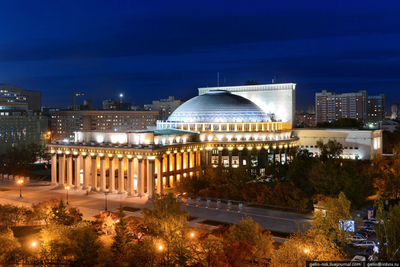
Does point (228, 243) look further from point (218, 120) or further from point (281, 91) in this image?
point (281, 91)

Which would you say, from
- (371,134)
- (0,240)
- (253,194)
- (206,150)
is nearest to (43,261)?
(0,240)

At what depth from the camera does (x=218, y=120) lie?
111m

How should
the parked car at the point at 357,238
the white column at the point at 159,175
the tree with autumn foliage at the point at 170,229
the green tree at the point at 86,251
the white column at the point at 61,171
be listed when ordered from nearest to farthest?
the tree with autumn foliage at the point at 170,229
the green tree at the point at 86,251
the parked car at the point at 357,238
the white column at the point at 159,175
the white column at the point at 61,171

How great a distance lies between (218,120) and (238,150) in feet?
37.6

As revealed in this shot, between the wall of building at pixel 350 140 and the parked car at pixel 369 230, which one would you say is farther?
the wall of building at pixel 350 140

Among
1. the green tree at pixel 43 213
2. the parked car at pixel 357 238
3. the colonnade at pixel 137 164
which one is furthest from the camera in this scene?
the colonnade at pixel 137 164

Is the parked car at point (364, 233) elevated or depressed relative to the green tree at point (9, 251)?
depressed

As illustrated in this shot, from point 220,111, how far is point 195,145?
60.1ft

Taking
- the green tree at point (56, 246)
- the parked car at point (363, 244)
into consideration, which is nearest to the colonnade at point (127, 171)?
the green tree at point (56, 246)

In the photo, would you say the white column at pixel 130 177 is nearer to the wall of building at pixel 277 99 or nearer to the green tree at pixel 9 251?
the green tree at pixel 9 251

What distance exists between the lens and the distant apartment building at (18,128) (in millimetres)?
177375

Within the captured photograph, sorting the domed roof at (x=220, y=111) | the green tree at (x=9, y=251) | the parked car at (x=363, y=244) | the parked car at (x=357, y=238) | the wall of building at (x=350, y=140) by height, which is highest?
the domed roof at (x=220, y=111)

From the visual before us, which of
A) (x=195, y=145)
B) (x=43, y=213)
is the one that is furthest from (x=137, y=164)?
(x=43, y=213)

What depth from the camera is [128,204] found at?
72438 mm
